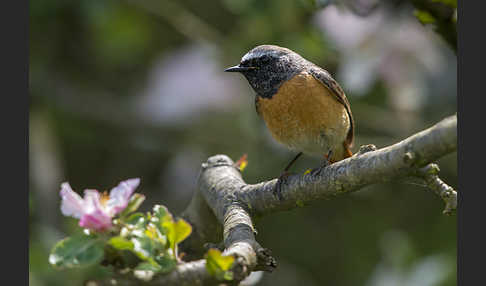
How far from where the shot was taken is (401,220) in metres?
6.19

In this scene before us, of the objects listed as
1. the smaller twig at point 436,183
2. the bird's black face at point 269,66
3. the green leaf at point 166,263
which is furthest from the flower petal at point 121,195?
the bird's black face at point 269,66

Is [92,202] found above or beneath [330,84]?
beneath

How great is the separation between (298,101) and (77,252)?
5.56 feet

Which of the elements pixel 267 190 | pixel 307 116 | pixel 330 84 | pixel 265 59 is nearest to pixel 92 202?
pixel 267 190

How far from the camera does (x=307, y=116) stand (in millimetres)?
3367

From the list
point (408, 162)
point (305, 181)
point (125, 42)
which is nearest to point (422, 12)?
point (305, 181)

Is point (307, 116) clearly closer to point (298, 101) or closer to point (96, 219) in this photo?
point (298, 101)

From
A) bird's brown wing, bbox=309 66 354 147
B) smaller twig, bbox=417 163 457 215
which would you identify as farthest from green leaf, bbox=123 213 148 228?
bird's brown wing, bbox=309 66 354 147

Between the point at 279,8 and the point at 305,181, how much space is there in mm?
2682

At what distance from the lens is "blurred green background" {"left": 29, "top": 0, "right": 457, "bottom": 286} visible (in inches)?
200

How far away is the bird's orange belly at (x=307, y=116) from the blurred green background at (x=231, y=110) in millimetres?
1486

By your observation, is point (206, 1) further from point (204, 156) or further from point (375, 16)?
point (375, 16)

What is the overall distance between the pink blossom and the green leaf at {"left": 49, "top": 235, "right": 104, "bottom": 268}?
0.06 metres

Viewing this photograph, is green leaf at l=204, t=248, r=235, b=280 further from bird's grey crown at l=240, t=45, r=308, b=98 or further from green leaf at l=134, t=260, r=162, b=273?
bird's grey crown at l=240, t=45, r=308, b=98
